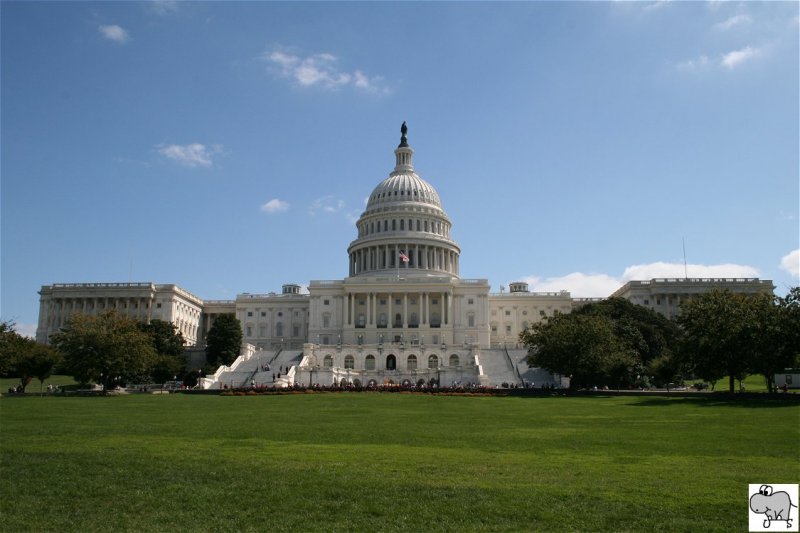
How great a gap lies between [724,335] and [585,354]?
16.6 metres

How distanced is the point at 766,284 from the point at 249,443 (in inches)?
5395

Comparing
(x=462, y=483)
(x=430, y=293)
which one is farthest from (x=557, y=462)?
(x=430, y=293)

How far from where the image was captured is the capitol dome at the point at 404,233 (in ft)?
470

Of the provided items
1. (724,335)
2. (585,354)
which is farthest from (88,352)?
(724,335)

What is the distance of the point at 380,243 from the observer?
14400cm

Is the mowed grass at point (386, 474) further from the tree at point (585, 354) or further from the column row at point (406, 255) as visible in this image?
the column row at point (406, 255)

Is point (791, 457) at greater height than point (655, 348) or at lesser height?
lesser

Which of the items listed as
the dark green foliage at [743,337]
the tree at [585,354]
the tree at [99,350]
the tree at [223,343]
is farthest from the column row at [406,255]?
the dark green foliage at [743,337]

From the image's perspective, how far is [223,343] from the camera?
116 metres

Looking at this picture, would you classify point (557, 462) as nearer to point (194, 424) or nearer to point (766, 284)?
point (194, 424)

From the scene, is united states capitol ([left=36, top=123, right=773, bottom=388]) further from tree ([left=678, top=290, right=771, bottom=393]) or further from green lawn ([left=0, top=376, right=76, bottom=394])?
tree ([left=678, top=290, right=771, bottom=393])

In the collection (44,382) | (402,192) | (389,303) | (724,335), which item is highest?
(402,192)

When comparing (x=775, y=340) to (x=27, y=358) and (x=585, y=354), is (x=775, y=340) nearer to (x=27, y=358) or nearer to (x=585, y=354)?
(x=585, y=354)

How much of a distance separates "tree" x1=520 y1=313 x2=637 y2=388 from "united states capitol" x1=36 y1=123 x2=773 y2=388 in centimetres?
3243
